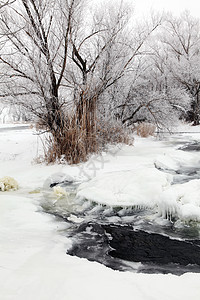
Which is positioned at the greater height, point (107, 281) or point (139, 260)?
point (107, 281)

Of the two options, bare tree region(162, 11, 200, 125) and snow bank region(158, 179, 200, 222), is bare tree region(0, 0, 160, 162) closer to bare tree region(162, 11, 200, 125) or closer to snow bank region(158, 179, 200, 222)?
snow bank region(158, 179, 200, 222)

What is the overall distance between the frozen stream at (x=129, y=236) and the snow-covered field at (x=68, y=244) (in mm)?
106

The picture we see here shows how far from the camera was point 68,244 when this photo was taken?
2316 mm

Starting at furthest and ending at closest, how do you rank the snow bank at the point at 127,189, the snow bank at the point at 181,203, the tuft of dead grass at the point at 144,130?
the tuft of dead grass at the point at 144,130 → the snow bank at the point at 127,189 → the snow bank at the point at 181,203

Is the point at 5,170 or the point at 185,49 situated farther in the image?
the point at 185,49

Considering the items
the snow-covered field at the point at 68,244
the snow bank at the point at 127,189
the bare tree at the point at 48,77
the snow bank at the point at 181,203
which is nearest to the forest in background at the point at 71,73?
the bare tree at the point at 48,77

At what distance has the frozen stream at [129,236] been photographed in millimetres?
2109

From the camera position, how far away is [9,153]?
7.94m

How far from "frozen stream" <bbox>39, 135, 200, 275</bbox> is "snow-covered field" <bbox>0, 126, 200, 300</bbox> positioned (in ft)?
0.35

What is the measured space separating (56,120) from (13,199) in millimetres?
2924

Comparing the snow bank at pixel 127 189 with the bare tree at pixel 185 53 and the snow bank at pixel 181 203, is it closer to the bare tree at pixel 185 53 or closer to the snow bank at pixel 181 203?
the snow bank at pixel 181 203

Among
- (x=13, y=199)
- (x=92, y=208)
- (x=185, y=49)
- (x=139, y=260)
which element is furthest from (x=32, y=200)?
(x=185, y=49)

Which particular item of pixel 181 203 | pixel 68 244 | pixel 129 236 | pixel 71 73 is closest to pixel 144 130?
pixel 71 73

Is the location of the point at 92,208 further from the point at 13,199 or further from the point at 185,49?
the point at 185,49
